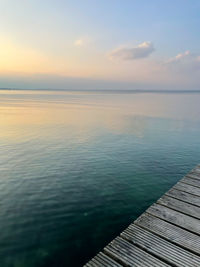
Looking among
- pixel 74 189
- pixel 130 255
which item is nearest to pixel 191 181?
pixel 130 255

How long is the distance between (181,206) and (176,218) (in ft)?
2.89

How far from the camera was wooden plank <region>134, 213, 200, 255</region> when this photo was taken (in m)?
5.12

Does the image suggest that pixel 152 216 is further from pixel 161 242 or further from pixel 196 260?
pixel 196 260

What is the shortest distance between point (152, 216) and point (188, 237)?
1.26 m

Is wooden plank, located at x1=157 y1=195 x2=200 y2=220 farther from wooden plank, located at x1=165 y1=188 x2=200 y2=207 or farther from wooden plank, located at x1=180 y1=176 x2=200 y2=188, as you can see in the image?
wooden plank, located at x1=180 y1=176 x2=200 y2=188

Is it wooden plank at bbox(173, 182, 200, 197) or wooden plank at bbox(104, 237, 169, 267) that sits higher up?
wooden plank at bbox(173, 182, 200, 197)

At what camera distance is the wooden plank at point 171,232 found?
512cm

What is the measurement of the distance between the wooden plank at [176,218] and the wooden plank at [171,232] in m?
0.20

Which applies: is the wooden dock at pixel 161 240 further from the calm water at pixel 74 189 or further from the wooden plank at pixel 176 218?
the calm water at pixel 74 189

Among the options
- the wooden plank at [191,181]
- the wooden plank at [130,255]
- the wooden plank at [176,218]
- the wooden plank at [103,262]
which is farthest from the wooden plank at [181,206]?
the wooden plank at [103,262]

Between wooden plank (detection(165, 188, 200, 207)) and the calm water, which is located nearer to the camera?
wooden plank (detection(165, 188, 200, 207))

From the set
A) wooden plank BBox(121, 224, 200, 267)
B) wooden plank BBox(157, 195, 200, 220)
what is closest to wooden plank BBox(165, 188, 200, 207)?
wooden plank BBox(157, 195, 200, 220)

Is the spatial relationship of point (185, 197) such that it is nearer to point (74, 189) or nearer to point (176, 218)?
point (176, 218)

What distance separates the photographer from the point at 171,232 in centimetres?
559
